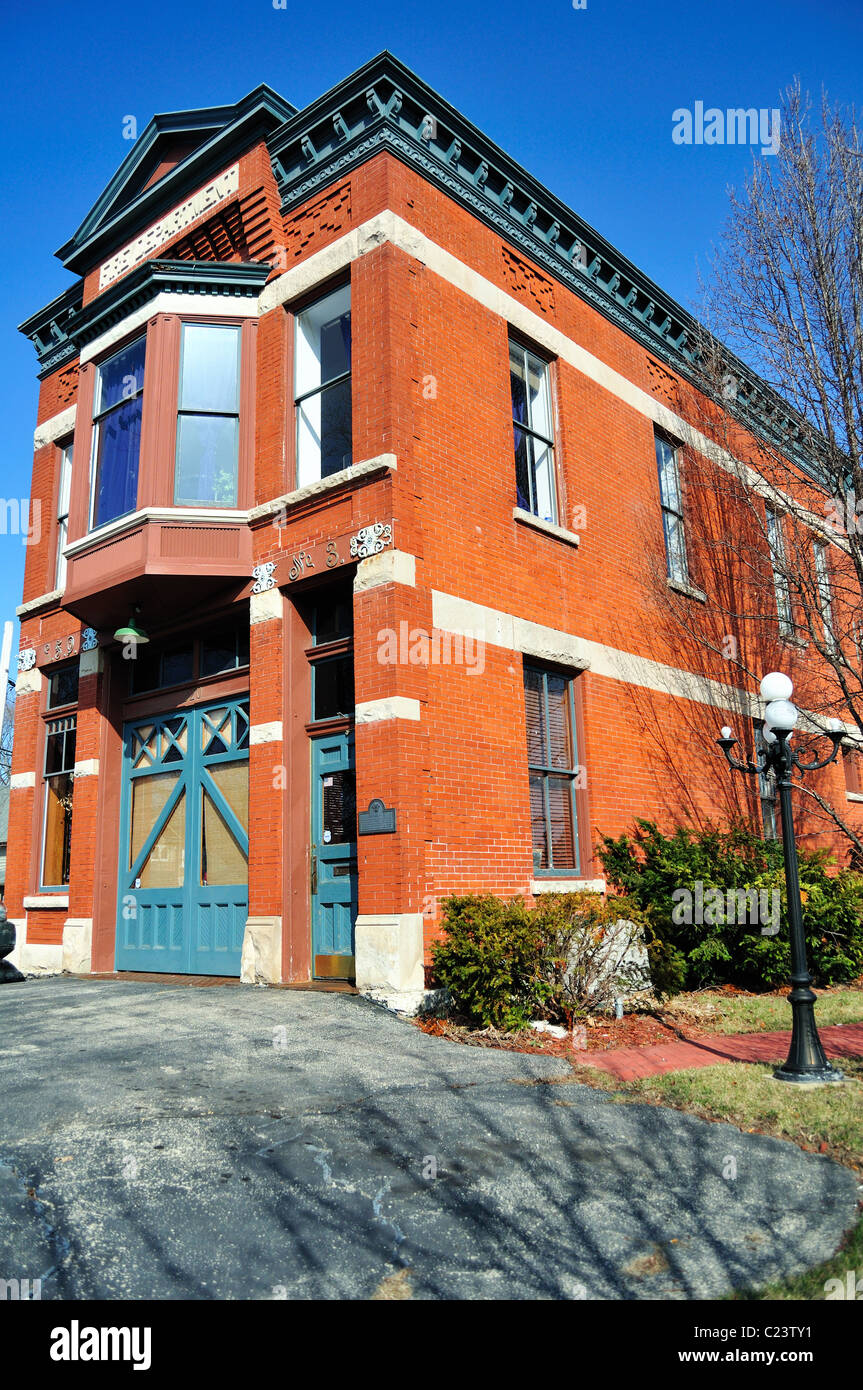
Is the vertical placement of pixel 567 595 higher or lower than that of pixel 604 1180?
higher

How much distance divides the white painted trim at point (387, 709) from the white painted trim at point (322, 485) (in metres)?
2.37

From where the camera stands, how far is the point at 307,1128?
5234 mm

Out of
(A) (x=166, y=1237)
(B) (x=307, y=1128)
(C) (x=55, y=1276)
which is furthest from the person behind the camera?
(B) (x=307, y=1128)

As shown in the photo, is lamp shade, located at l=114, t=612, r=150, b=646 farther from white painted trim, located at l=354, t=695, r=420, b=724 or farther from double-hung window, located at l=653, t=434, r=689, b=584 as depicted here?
double-hung window, located at l=653, t=434, r=689, b=584

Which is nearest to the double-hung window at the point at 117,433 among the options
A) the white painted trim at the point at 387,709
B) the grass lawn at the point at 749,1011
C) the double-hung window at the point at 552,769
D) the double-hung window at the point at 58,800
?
the double-hung window at the point at 58,800

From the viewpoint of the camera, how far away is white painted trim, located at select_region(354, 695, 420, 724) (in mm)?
9039

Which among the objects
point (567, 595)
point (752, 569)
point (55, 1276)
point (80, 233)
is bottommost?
point (55, 1276)

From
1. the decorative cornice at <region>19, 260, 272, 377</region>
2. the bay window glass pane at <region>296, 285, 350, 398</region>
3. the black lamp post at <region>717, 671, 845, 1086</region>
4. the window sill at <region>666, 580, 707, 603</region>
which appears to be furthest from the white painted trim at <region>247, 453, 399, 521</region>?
the window sill at <region>666, 580, 707, 603</region>

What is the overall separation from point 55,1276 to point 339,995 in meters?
5.36

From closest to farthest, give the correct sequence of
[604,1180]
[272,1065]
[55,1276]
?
[55,1276], [604,1180], [272,1065]

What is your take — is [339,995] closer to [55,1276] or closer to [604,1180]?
[604,1180]

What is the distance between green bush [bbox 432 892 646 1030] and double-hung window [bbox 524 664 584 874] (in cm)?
226

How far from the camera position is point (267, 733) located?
34.1 feet
